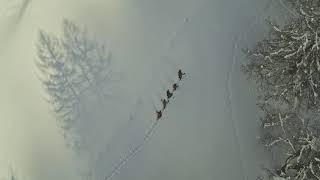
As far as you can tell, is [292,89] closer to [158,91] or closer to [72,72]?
[158,91]

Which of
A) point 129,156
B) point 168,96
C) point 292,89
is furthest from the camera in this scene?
point 168,96

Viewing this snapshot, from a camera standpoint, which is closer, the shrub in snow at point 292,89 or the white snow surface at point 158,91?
the shrub in snow at point 292,89

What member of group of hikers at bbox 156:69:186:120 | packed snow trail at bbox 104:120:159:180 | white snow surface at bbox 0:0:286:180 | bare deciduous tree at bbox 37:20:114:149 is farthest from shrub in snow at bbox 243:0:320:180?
bare deciduous tree at bbox 37:20:114:149

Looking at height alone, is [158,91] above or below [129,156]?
above

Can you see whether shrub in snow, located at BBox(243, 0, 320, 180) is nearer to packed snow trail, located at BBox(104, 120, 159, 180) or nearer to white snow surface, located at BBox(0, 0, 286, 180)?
white snow surface, located at BBox(0, 0, 286, 180)

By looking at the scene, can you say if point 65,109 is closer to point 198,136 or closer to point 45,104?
point 45,104

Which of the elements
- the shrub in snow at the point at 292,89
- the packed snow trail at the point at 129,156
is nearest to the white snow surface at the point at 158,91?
the packed snow trail at the point at 129,156

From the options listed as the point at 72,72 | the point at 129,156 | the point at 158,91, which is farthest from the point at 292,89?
the point at 72,72

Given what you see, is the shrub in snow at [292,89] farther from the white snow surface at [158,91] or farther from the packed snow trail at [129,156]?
the packed snow trail at [129,156]
